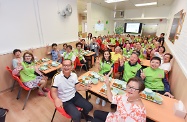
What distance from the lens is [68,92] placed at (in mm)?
1712

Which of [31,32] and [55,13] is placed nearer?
[31,32]

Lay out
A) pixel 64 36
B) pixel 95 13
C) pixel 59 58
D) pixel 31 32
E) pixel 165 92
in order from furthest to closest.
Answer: pixel 95 13, pixel 64 36, pixel 59 58, pixel 31 32, pixel 165 92

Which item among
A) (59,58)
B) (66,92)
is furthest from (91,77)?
(59,58)

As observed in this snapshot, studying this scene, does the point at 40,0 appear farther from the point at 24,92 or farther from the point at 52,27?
the point at 24,92

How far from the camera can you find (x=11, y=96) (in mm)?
2674

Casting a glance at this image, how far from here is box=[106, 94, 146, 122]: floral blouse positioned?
106 centimetres

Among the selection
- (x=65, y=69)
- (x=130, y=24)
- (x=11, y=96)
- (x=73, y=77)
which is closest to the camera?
(x=65, y=69)

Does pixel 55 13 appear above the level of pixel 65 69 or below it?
above

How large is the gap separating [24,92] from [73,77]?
78.2 inches

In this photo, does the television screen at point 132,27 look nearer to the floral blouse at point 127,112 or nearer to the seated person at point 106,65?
the seated person at point 106,65

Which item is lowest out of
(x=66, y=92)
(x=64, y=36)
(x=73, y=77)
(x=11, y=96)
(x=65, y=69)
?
(x=11, y=96)

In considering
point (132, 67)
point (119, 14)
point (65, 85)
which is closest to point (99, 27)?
point (119, 14)

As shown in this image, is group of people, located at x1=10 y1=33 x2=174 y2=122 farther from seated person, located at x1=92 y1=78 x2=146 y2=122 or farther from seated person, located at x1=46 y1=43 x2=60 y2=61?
seated person, located at x1=46 y1=43 x2=60 y2=61

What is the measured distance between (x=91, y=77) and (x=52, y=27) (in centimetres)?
287
